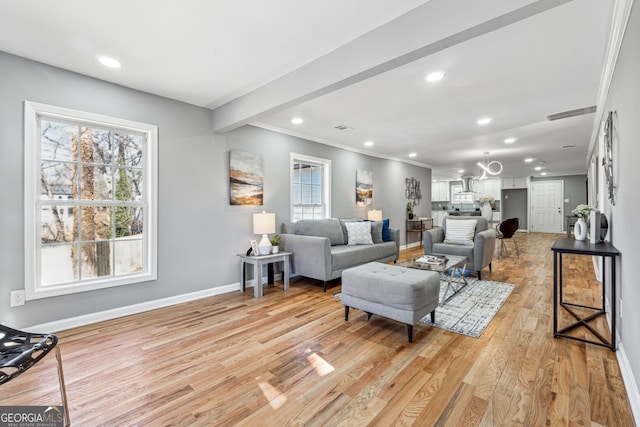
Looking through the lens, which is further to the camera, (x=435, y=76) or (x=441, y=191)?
(x=441, y=191)

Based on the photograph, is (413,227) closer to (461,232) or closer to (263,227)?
(461,232)

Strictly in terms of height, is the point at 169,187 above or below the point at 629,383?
above

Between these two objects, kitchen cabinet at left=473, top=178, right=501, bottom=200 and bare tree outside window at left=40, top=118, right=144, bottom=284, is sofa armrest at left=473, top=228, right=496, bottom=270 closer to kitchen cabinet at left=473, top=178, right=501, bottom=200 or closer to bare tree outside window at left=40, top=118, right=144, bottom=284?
bare tree outside window at left=40, top=118, right=144, bottom=284

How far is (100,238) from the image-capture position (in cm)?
300

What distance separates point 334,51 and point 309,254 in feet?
8.37

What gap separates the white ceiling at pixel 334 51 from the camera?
185cm

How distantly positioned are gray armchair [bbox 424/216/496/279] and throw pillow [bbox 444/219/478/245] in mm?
91

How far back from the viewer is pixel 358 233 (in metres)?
4.93

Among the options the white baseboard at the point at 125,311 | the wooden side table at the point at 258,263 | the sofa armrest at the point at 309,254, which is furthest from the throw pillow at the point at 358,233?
the white baseboard at the point at 125,311

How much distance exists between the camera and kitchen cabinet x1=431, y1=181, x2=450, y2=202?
492 inches

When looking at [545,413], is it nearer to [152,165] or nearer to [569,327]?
[569,327]

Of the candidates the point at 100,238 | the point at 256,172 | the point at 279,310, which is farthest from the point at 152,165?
the point at 279,310

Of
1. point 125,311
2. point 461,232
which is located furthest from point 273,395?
point 461,232

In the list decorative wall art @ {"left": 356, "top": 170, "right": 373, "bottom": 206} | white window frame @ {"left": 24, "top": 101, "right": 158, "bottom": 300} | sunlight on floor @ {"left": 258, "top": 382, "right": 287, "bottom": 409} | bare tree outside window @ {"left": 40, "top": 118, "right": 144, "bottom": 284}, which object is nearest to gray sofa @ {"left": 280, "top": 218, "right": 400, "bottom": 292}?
decorative wall art @ {"left": 356, "top": 170, "right": 373, "bottom": 206}
